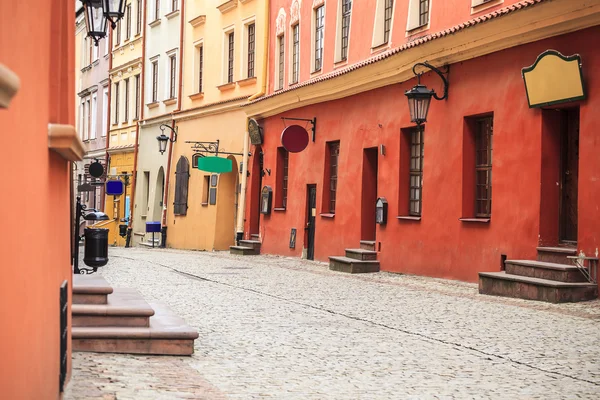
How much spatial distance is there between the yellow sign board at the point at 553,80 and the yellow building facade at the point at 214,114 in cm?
1481

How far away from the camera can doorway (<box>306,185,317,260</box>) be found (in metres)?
25.2

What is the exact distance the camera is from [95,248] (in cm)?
1423

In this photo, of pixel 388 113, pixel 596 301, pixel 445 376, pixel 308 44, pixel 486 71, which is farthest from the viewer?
pixel 308 44

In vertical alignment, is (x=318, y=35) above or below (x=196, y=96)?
above

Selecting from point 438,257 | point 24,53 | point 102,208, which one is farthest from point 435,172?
point 102,208

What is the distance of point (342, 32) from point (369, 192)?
445cm

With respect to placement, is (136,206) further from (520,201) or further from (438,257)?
(520,201)

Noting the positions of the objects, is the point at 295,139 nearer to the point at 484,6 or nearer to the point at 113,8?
the point at 484,6

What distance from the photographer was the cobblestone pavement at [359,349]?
7301 millimetres

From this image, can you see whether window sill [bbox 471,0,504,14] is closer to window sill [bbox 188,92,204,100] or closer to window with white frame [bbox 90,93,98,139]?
window sill [bbox 188,92,204,100]

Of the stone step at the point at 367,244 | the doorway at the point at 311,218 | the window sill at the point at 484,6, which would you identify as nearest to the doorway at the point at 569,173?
the window sill at the point at 484,6

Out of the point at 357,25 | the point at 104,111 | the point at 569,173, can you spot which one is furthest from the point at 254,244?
the point at 104,111

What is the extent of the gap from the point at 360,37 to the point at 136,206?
65.0ft

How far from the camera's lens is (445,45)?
1775cm
